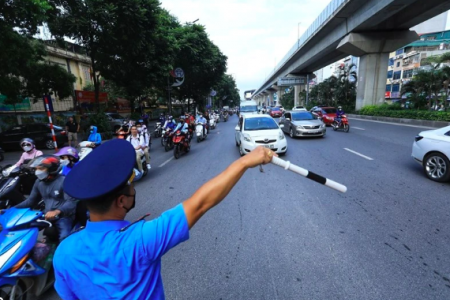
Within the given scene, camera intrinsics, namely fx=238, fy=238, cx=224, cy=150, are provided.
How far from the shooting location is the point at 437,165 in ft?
16.9

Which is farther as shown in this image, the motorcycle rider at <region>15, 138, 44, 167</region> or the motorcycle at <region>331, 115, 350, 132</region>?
the motorcycle at <region>331, 115, 350, 132</region>

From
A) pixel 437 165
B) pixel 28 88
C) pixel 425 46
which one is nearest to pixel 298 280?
pixel 437 165

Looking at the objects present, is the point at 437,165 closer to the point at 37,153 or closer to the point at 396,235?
the point at 396,235

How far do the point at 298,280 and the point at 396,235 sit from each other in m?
1.71

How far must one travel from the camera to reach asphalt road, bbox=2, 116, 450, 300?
237 centimetres

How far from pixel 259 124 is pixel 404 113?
580 inches

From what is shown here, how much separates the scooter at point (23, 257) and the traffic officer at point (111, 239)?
1.49m

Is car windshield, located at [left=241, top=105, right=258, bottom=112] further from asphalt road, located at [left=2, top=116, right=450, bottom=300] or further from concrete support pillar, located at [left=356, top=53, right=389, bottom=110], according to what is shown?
asphalt road, located at [left=2, top=116, right=450, bottom=300]

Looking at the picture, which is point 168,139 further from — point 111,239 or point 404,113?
point 404,113

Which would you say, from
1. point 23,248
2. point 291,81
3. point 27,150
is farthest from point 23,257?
point 291,81

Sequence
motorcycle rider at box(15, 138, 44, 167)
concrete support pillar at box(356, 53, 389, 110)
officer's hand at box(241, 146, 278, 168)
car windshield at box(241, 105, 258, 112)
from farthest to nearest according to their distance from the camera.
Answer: car windshield at box(241, 105, 258, 112), concrete support pillar at box(356, 53, 389, 110), motorcycle rider at box(15, 138, 44, 167), officer's hand at box(241, 146, 278, 168)

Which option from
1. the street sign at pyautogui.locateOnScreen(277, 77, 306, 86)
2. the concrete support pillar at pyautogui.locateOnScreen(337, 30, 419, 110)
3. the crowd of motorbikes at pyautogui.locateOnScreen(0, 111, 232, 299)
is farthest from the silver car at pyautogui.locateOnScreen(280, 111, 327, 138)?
the street sign at pyautogui.locateOnScreen(277, 77, 306, 86)

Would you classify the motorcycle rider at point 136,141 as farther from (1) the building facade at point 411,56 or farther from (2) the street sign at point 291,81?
(1) the building facade at point 411,56

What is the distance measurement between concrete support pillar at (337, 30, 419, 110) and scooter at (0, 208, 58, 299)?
25.3 metres
